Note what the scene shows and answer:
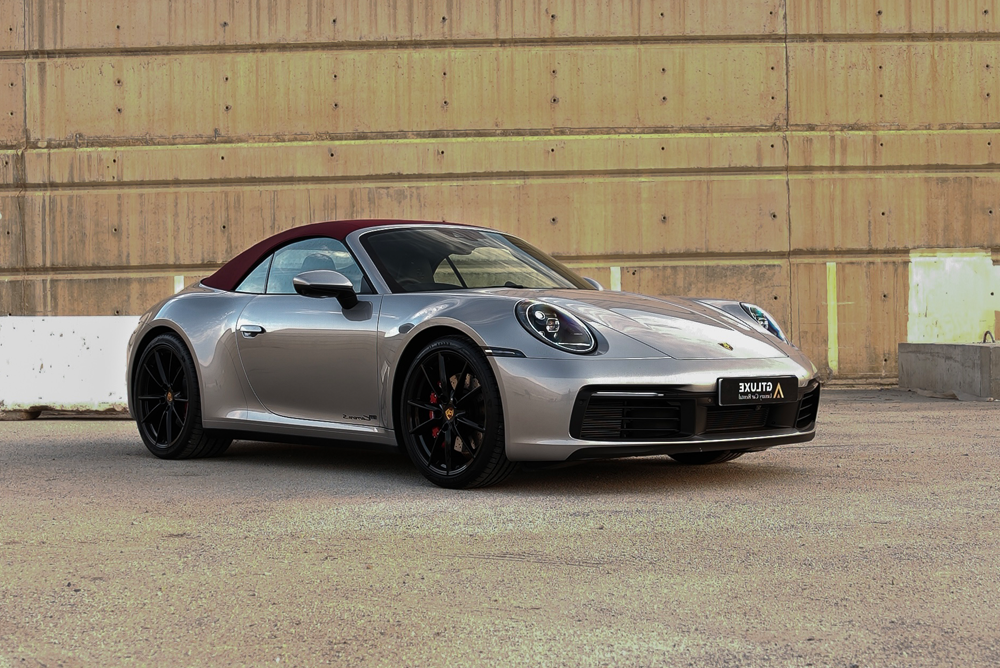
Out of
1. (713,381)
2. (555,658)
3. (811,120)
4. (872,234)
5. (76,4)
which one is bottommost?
(555,658)

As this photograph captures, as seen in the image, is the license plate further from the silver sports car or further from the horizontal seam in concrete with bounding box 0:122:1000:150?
the horizontal seam in concrete with bounding box 0:122:1000:150

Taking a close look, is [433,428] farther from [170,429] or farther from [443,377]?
[170,429]

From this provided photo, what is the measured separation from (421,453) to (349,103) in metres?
9.70

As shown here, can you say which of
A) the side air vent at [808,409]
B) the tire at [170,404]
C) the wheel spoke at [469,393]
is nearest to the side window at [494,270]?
the wheel spoke at [469,393]

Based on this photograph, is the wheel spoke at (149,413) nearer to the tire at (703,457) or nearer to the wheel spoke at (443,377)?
the wheel spoke at (443,377)

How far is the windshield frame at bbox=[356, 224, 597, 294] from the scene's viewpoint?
548 cm

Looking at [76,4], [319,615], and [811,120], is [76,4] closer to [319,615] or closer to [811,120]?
[811,120]

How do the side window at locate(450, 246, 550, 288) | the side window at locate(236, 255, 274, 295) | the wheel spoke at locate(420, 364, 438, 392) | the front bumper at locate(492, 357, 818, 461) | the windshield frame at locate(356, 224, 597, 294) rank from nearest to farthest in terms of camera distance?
the front bumper at locate(492, 357, 818, 461)
the wheel spoke at locate(420, 364, 438, 392)
the windshield frame at locate(356, 224, 597, 294)
the side window at locate(450, 246, 550, 288)
the side window at locate(236, 255, 274, 295)

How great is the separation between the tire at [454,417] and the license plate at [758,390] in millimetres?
911

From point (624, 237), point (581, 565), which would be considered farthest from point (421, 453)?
point (624, 237)

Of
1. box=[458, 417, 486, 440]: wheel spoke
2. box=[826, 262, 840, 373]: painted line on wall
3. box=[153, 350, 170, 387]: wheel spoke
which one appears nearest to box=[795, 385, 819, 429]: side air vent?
box=[458, 417, 486, 440]: wheel spoke

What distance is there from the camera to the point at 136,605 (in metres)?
3.10

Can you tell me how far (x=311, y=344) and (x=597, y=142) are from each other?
29.1ft

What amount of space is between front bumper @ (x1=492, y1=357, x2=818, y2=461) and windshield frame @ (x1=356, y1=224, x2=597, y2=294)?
0.82 meters
